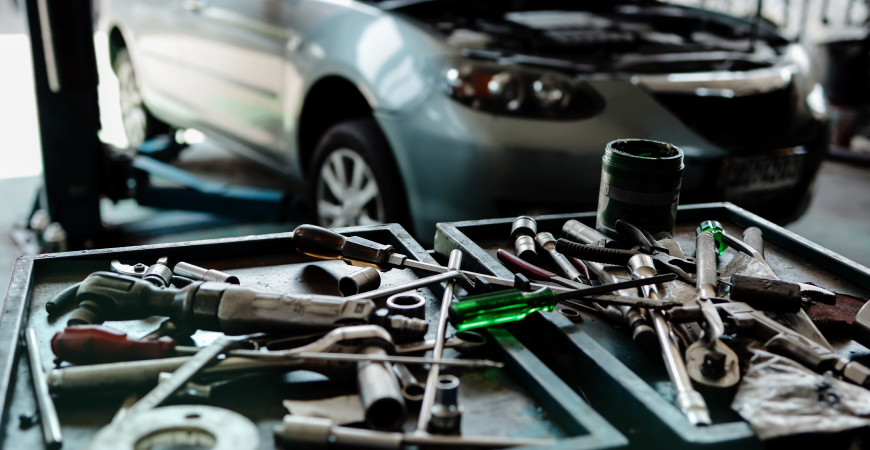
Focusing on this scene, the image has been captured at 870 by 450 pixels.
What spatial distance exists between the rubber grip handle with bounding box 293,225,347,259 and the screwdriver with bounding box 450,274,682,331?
1.01 feet

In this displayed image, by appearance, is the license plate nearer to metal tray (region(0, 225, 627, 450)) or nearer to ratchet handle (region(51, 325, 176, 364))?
metal tray (region(0, 225, 627, 450))

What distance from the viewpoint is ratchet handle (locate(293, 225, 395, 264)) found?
3.83 ft

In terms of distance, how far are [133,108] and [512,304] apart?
3.73 meters

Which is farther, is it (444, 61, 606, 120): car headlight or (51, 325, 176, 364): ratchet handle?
(444, 61, 606, 120): car headlight

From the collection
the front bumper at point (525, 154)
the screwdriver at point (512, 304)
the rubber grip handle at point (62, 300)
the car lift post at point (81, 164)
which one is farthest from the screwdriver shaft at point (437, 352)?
the car lift post at point (81, 164)

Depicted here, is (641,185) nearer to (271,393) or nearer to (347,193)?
(271,393)

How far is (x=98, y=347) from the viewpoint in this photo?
2.82ft

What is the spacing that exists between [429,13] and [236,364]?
1905 millimetres

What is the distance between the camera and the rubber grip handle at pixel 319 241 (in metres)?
1.20

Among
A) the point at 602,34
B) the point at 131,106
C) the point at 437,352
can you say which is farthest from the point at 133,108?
the point at 437,352

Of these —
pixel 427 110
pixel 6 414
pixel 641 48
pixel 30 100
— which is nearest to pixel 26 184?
pixel 30 100

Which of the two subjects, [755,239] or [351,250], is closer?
[351,250]

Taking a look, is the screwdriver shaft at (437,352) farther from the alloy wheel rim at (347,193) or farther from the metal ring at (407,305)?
the alloy wheel rim at (347,193)

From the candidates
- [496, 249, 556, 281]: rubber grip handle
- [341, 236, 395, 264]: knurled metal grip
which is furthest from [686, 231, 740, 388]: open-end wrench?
[341, 236, 395, 264]: knurled metal grip
